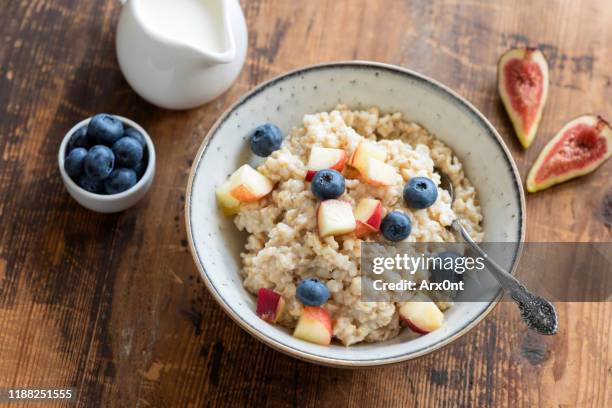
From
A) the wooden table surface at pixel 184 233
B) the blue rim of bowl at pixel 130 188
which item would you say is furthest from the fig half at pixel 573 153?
the blue rim of bowl at pixel 130 188

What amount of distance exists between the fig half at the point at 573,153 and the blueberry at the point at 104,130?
Answer: 1479 mm

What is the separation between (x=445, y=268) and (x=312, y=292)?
449 millimetres

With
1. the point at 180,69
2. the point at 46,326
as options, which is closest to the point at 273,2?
the point at 180,69

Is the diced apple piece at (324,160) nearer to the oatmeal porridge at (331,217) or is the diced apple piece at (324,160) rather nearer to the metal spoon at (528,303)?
the oatmeal porridge at (331,217)

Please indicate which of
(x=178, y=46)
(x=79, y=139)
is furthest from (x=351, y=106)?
(x=79, y=139)

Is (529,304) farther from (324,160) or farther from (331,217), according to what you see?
(324,160)

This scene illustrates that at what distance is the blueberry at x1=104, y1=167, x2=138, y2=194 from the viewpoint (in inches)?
92.3

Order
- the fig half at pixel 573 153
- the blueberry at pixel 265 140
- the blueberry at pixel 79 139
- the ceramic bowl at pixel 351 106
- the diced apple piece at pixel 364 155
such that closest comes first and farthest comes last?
the ceramic bowl at pixel 351 106
the diced apple piece at pixel 364 155
the blueberry at pixel 265 140
the blueberry at pixel 79 139
the fig half at pixel 573 153

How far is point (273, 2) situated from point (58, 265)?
4.34 ft

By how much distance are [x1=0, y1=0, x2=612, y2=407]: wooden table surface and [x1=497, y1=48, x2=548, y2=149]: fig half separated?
0.05m

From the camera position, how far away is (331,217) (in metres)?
2.03

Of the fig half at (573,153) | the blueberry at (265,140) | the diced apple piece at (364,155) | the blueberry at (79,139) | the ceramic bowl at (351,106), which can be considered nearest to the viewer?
the ceramic bowl at (351,106)

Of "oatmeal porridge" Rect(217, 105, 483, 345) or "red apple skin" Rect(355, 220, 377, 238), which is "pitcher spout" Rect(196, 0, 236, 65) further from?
"red apple skin" Rect(355, 220, 377, 238)

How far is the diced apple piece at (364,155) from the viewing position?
6.95 ft
